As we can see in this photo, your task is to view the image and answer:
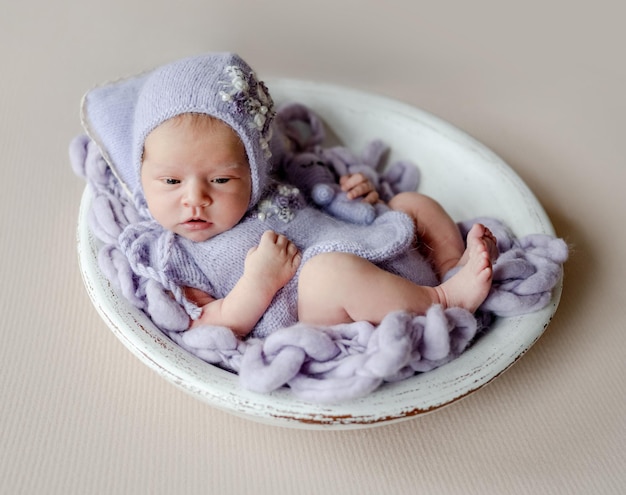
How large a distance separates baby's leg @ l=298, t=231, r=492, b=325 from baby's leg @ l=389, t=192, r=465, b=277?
17cm

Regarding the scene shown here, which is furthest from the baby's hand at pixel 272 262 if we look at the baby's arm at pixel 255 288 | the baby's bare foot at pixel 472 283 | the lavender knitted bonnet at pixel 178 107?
the baby's bare foot at pixel 472 283

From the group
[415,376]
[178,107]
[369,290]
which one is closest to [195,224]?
[178,107]

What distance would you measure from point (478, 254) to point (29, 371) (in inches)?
32.0

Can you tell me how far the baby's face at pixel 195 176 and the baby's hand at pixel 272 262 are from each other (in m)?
0.09

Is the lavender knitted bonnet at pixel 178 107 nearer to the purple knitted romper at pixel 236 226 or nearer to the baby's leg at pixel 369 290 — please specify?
the purple knitted romper at pixel 236 226

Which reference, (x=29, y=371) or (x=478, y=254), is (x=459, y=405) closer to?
(x=478, y=254)

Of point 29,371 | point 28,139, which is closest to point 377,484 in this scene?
point 29,371

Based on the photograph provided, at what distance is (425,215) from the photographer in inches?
54.6

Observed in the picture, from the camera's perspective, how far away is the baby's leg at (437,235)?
1362 mm

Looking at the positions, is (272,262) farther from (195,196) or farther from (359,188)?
(359,188)

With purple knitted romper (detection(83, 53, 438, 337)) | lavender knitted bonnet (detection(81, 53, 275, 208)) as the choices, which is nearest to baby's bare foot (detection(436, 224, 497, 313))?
purple knitted romper (detection(83, 53, 438, 337))

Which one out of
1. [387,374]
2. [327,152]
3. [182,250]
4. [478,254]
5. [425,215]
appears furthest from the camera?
[327,152]

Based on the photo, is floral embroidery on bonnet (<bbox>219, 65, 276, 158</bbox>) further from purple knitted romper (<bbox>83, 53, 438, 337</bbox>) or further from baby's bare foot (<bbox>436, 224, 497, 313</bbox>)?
baby's bare foot (<bbox>436, 224, 497, 313</bbox>)

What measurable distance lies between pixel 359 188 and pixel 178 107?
1.39ft
